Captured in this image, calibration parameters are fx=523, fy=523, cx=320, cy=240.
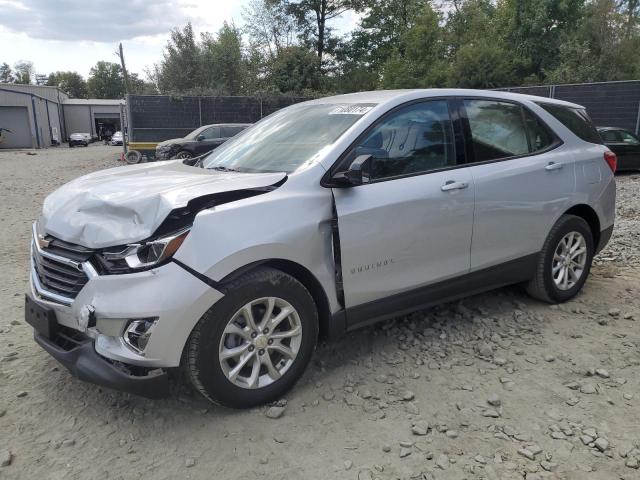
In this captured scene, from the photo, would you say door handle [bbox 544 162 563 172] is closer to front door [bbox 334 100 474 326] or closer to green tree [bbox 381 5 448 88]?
front door [bbox 334 100 474 326]

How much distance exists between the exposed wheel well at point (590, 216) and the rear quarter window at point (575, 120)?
0.61 meters

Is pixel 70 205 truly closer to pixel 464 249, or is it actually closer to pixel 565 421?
pixel 464 249

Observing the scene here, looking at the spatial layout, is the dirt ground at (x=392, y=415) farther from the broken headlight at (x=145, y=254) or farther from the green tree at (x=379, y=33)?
the green tree at (x=379, y=33)

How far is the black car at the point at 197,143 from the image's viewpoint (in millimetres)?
16125

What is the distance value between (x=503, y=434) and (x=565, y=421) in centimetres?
40

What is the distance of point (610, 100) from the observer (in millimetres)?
16812

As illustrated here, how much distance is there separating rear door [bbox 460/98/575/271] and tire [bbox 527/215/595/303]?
0.12 m

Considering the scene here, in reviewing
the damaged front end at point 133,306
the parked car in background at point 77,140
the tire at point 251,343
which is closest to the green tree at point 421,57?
the tire at point 251,343

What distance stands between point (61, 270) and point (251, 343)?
113cm

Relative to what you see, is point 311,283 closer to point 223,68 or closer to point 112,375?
point 112,375

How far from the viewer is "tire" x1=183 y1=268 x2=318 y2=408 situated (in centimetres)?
270

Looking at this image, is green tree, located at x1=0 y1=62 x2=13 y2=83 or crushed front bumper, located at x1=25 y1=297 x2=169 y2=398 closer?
crushed front bumper, located at x1=25 y1=297 x2=169 y2=398

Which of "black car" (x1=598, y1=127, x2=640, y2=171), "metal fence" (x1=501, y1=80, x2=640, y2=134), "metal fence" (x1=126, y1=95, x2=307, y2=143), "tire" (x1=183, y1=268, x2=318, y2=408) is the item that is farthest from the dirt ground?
"metal fence" (x1=126, y1=95, x2=307, y2=143)

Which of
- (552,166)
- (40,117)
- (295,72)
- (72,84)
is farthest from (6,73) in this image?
(552,166)
